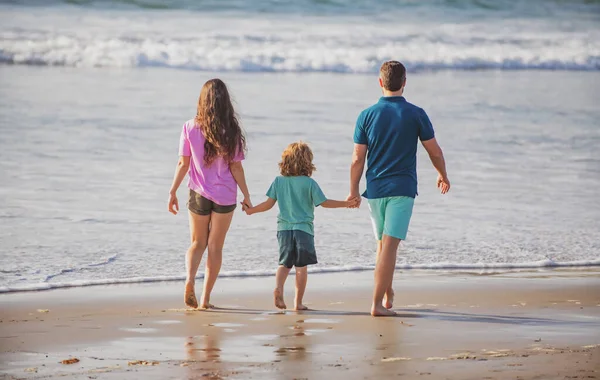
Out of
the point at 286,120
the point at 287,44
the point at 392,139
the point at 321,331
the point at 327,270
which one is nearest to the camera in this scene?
the point at 321,331

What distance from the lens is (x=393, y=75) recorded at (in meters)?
5.74

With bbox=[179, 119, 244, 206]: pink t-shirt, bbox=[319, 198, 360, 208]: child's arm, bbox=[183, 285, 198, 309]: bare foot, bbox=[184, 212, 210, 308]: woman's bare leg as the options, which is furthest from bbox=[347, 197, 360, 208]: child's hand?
bbox=[183, 285, 198, 309]: bare foot

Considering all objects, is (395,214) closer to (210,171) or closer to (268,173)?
(210,171)

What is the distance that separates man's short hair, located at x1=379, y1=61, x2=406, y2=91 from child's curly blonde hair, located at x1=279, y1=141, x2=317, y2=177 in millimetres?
601

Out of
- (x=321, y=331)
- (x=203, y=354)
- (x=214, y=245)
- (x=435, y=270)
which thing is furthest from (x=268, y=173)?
(x=203, y=354)

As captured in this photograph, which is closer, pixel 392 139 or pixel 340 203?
pixel 392 139

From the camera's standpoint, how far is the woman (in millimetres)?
5965

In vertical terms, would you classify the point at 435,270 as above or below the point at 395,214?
below

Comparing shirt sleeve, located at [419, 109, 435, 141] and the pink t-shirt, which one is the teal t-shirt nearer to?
the pink t-shirt

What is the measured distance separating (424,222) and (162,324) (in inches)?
147

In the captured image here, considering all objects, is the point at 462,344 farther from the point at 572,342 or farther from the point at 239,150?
the point at 239,150

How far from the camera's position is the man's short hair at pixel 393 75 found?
5.73 meters

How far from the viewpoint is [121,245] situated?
791cm

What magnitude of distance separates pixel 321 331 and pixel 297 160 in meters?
1.12
